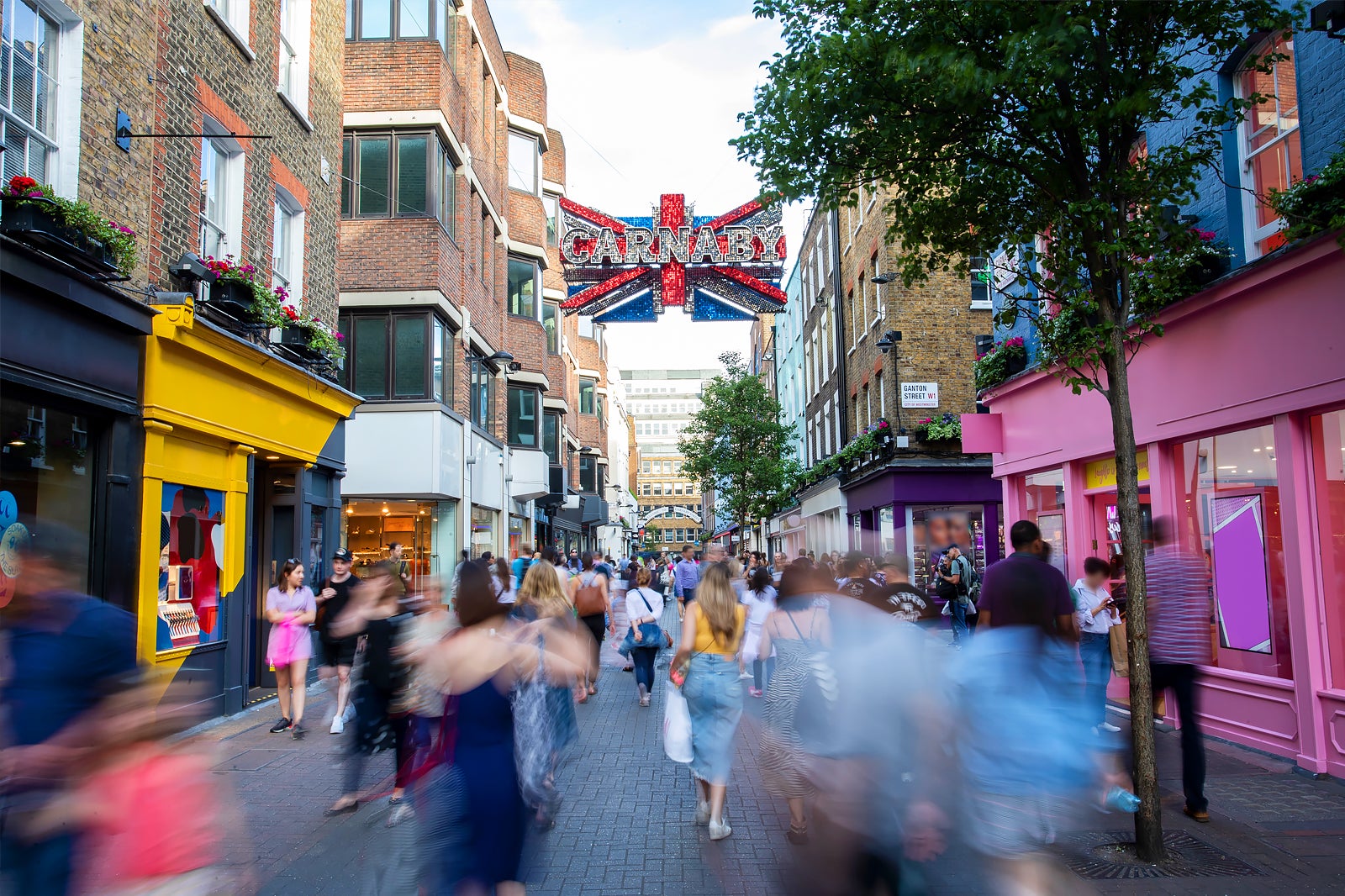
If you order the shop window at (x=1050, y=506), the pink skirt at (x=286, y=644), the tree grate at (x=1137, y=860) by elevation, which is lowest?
the tree grate at (x=1137, y=860)

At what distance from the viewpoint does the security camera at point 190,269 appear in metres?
9.98

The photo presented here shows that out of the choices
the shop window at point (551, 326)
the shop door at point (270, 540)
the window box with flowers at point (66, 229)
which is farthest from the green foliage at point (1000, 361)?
the shop window at point (551, 326)

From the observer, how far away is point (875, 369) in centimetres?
2512

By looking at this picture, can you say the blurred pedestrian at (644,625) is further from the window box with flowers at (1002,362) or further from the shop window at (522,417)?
the shop window at (522,417)

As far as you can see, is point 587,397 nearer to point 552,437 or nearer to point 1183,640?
point 552,437

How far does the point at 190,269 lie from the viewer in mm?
10000

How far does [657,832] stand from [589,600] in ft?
18.6

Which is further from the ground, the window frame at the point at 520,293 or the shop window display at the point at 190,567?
the window frame at the point at 520,293

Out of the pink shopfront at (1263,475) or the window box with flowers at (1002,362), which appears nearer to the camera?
the pink shopfront at (1263,475)

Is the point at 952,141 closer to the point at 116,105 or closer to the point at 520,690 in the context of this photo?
the point at 520,690

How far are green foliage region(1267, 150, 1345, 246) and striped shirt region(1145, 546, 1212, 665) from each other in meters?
2.72

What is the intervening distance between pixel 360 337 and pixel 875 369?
1288 cm

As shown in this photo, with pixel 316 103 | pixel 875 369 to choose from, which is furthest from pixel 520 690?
pixel 875 369

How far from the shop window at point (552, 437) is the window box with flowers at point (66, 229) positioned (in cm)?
2412
